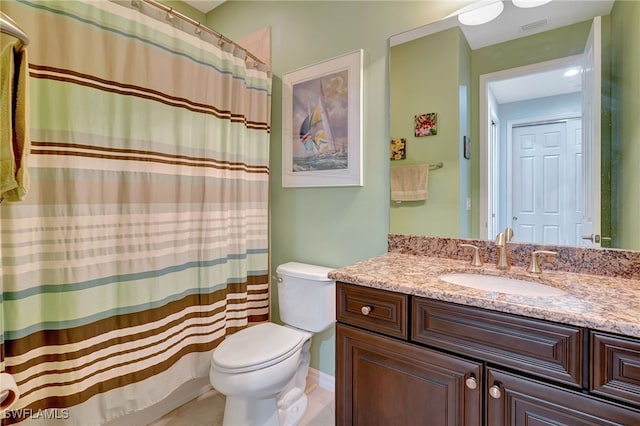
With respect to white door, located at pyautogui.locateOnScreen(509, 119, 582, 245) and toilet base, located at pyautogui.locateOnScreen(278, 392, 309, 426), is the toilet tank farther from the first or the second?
white door, located at pyautogui.locateOnScreen(509, 119, 582, 245)

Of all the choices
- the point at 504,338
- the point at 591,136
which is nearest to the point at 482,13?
the point at 591,136

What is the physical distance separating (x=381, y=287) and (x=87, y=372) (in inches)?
47.7

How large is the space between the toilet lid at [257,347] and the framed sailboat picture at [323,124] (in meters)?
0.88

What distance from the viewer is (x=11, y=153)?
0.76 m

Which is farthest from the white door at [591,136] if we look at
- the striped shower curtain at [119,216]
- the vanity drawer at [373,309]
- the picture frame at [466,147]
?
the striped shower curtain at [119,216]

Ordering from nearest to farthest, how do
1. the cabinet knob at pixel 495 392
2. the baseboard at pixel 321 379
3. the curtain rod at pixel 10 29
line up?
the curtain rod at pixel 10 29
the cabinet knob at pixel 495 392
the baseboard at pixel 321 379

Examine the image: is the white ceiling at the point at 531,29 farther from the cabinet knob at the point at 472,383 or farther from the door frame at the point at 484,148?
the cabinet knob at the point at 472,383

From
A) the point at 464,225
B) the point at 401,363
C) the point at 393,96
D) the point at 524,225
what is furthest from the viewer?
the point at 393,96

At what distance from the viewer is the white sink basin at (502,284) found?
108cm

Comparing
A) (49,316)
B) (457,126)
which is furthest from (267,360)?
(457,126)

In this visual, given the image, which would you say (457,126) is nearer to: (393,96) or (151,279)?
(393,96)

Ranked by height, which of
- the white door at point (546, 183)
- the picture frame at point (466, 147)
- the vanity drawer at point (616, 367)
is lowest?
the vanity drawer at point (616, 367)

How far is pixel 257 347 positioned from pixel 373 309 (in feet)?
2.19

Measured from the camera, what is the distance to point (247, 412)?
4.56 ft
